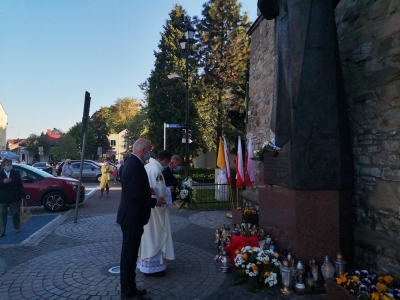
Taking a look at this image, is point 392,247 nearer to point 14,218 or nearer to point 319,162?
point 319,162

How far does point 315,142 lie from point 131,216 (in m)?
2.82

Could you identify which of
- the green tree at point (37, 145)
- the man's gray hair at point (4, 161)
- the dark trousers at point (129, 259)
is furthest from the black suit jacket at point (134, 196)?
the green tree at point (37, 145)

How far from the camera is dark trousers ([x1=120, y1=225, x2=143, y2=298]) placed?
13.5 ft

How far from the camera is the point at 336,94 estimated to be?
15.7 feet

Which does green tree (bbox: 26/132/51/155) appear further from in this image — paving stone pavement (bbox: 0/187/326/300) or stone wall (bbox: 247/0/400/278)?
stone wall (bbox: 247/0/400/278)

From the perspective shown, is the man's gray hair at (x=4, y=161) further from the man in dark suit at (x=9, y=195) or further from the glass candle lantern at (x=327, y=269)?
the glass candle lantern at (x=327, y=269)

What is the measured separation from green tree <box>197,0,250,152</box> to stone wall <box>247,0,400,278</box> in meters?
23.1

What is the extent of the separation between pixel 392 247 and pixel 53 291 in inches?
186

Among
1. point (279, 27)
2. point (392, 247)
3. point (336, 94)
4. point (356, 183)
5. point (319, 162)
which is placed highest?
point (279, 27)

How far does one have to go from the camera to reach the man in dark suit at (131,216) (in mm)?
4117

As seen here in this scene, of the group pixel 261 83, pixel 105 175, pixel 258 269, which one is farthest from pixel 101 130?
pixel 258 269

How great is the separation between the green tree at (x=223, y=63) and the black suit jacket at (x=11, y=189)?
71.1 feet

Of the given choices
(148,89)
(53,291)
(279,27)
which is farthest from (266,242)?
(148,89)

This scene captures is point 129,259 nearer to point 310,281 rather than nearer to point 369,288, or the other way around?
point 310,281
